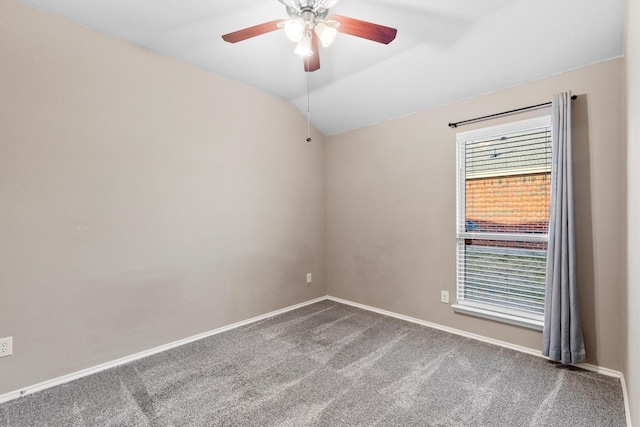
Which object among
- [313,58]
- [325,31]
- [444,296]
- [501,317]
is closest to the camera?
[325,31]

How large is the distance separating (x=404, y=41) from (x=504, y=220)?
181 cm

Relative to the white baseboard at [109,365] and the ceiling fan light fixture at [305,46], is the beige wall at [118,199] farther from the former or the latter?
the ceiling fan light fixture at [305,46]

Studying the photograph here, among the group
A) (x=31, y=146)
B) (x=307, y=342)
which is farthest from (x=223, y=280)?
(x=31, y=146)

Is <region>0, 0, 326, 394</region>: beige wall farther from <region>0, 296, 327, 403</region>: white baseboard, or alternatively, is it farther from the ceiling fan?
the ceiling fan

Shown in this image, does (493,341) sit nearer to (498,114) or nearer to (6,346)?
(498,114)

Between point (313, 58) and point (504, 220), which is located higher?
point (313, 58)

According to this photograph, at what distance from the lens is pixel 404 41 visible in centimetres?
246

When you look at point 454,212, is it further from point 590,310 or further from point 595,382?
point 595,382

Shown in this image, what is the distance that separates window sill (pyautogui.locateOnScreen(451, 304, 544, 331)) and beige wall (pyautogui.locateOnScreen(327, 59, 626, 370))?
2.4 inches

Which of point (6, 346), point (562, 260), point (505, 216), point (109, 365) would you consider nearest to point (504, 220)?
point (505, 216)

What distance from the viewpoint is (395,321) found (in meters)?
3.31

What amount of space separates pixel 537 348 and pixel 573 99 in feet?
6.65

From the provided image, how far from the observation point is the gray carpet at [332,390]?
5.76 ft

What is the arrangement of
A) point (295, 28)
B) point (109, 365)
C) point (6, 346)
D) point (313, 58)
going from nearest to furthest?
1. point (295, 28)
2. point (6, 346)
3. point (313, 58)
4. point (109, 365)
